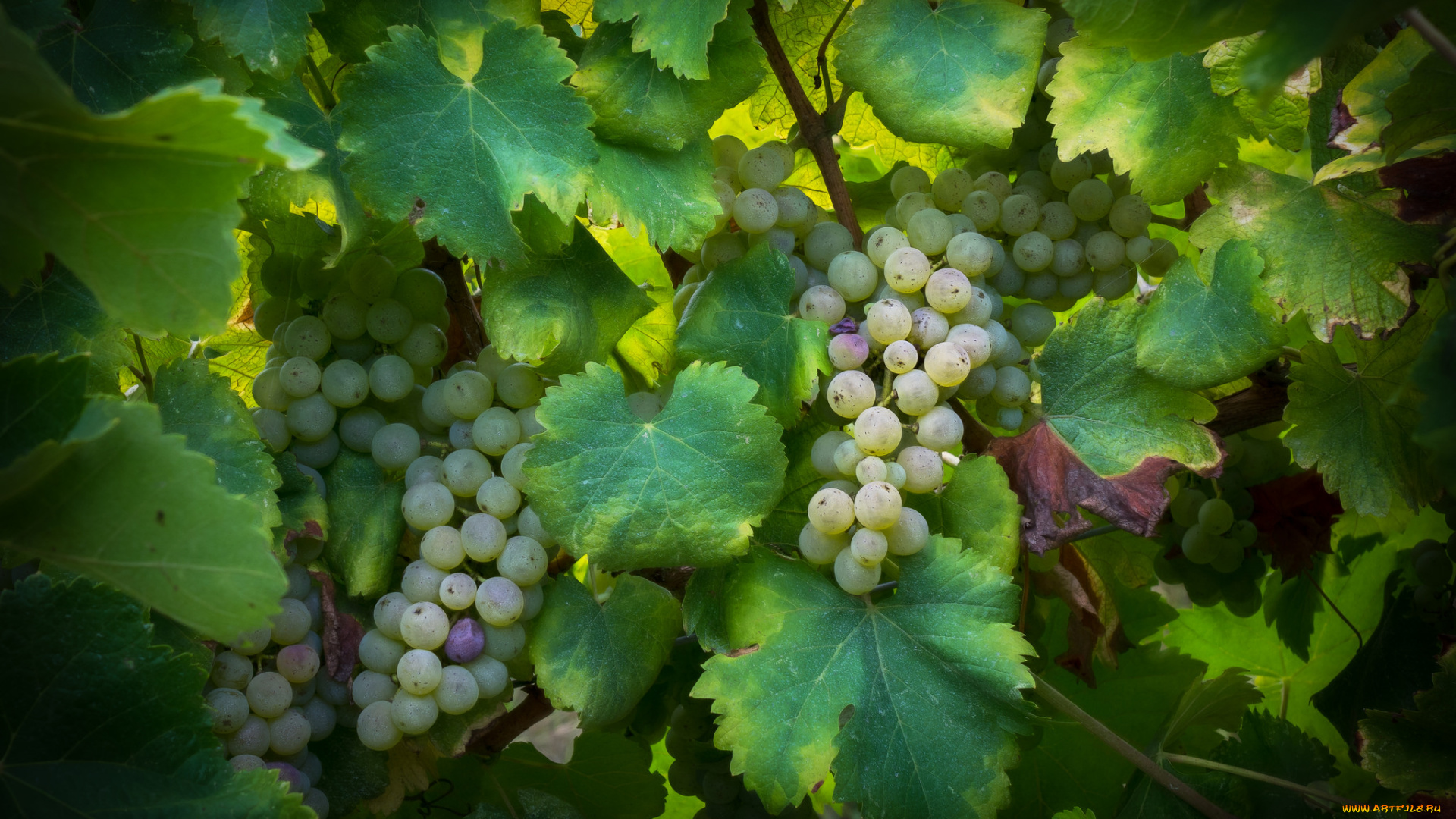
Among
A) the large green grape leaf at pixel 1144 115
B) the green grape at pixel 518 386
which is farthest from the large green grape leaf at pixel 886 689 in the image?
the large green grape leaf at pixel 1144 115

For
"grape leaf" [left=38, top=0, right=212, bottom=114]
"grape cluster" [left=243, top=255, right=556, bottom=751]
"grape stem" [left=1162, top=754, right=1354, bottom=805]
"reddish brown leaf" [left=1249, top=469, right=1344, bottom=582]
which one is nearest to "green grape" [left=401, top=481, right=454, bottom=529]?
"grape cluster" [left=243, top=255, right=556, bottom=751]

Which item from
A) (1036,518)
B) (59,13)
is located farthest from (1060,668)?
(59,13)

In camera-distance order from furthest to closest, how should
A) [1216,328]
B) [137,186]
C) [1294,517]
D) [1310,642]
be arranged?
[1310,642], [1294,517], [1216,328], [137,186]

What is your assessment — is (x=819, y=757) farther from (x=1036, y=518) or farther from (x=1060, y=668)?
(x=1060, y=668)

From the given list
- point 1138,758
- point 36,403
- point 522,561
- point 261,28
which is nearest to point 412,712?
point 522,561

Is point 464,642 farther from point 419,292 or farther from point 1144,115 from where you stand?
point 1144,115

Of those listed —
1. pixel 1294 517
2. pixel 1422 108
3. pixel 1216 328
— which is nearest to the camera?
pixel 1422 108

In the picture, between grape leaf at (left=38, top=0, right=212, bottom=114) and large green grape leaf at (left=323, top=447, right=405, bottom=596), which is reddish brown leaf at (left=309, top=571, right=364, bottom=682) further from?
grape leaf at (left=38, top=0, right=212, bottom=114)

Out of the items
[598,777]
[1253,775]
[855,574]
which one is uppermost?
[855,574]
